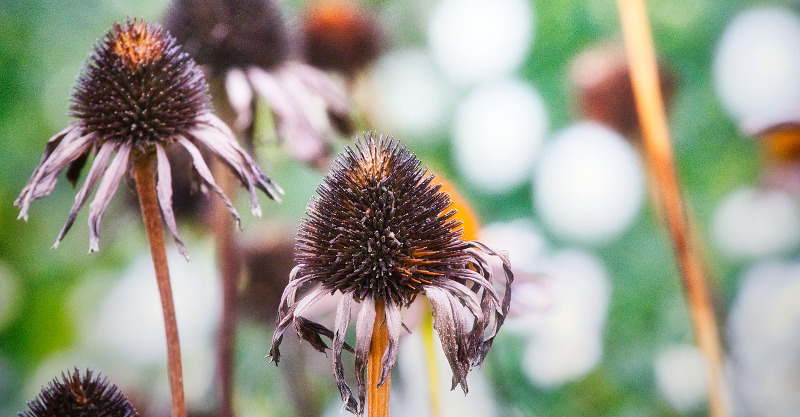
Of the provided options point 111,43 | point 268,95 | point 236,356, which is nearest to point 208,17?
point 268,95

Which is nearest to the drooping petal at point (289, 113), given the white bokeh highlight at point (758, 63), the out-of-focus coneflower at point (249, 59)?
the out-of-focus coneflower at point (249, 59)

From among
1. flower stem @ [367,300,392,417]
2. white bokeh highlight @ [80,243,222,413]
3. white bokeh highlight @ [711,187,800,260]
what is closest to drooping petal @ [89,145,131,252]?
flower stem @ [367,300,392,417]

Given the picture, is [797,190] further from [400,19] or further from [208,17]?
[208,17]

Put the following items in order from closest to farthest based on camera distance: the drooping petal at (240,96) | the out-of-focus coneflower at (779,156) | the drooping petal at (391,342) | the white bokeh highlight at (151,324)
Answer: the drooping petal at (391,342) < the drooping petal at (240,96) < the out-of-focus coneflower at (779,156) < the white bokeh highlight at (151,324)

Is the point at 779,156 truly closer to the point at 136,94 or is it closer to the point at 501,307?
the point at 501,307

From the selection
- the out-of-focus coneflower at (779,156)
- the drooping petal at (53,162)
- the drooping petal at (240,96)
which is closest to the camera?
the drooping petal at (53,162)

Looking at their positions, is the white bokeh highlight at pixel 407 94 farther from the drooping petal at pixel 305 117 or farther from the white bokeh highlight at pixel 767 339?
the white bokeh highlight at pixel 767 339

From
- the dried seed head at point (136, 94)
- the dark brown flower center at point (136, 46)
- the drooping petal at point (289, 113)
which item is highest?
the drooping petal at point (289, 113)

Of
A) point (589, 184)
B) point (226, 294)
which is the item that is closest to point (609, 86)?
point (589, 184)
